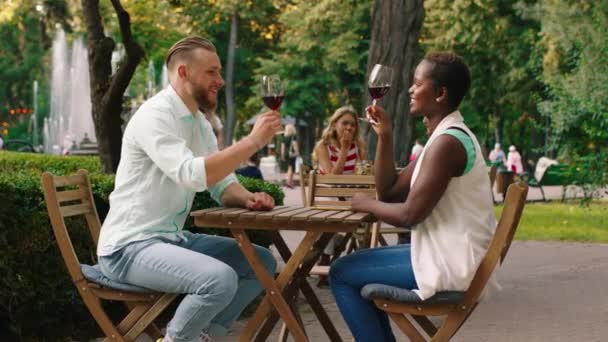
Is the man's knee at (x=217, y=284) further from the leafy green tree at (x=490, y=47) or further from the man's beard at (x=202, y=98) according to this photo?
the leafy green tree at (x=490, y=47)

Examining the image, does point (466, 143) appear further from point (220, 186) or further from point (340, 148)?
point (340, 148)

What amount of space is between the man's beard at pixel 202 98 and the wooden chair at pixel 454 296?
3.75ft

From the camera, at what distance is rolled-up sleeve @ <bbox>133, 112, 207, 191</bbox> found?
4805 millimetres

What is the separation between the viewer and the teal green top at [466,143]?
15.5ft

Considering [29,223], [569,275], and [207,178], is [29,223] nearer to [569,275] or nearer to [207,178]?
[207,178]

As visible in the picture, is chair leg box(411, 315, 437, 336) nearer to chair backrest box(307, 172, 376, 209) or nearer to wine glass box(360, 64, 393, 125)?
wine glass box(360, 64, 393, 125)

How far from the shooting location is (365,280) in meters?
4.93

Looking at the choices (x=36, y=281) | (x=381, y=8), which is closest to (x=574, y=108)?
(x=381, y=8)

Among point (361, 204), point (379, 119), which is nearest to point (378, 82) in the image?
point (379, 119)

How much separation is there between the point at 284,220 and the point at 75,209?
45.0 inches

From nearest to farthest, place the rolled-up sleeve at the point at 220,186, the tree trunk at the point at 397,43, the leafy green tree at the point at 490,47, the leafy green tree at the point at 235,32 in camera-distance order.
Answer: the rolled-up sleeve at the point at 220,186, the tree trunk at the point at 397,43, the leafy green tree at the point at 490,47, the leafy green tree at the point at 235,32

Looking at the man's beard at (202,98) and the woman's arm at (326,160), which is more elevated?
the man's beard at (202,98)

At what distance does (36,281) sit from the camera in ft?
21.2

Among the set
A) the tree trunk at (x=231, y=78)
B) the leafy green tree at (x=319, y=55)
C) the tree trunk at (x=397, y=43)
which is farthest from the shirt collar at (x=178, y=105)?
the tree trunk at (x=231, y=78)
